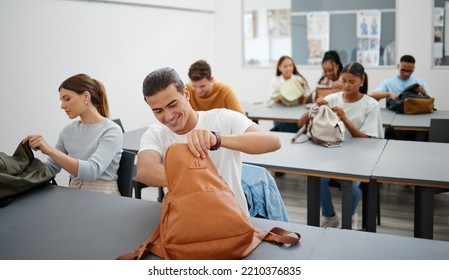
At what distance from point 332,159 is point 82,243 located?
1738 mm

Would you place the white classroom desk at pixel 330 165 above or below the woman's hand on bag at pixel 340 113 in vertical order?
below

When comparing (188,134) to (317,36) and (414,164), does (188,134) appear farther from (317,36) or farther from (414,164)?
(317,36)

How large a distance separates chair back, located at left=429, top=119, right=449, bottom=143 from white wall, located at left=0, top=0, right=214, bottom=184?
3018mm

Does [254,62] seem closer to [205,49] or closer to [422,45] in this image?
[205,49]

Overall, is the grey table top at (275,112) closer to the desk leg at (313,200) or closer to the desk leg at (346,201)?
the desk leg at (313,200)

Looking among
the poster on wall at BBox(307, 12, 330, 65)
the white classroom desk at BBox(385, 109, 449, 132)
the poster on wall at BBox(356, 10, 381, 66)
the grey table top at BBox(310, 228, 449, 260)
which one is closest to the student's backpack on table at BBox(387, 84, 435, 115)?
the white classroom desk at BBox(385, 109, 449, 132)

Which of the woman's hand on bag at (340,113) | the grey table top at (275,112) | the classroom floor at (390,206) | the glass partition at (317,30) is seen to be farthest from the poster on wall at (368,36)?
the woman's hand on bag at (340,113)

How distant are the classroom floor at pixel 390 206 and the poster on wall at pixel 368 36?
2.36 metres

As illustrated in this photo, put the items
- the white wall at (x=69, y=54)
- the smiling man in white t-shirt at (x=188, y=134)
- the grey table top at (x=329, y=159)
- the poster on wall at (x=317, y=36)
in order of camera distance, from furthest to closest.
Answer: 1. the poster on wall at (x=317, y=36)
2. the white wall at (x=69, y=54)
3. the grey table top at (x=329, y=159)
4. the smiling man in white t-shirt at (x=188, y=134)

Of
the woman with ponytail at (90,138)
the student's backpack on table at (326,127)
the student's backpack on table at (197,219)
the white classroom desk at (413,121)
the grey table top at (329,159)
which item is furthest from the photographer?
the white classroom desk at (413,121)

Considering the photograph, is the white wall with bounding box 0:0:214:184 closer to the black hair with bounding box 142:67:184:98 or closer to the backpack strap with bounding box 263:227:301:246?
the black hair with bounding box 142:67:184:98

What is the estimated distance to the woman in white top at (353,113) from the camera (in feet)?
11.2

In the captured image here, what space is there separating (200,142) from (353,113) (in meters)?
2.35
